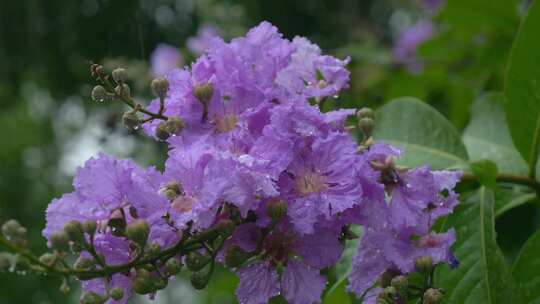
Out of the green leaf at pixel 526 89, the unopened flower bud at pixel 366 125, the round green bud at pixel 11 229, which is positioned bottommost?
the green leaf at pixel 526 89

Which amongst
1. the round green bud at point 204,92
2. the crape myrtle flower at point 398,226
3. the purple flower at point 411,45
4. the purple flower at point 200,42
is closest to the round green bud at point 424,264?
the crape myrtle flower at point 398,226

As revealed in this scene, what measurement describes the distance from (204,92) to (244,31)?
1.92m

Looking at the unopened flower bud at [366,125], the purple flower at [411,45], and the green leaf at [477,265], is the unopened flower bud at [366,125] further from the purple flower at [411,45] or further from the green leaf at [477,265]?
the purple flower at [411,45]

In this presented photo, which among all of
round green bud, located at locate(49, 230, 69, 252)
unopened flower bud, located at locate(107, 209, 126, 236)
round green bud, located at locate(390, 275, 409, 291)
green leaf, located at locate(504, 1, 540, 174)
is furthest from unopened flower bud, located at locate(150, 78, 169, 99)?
green leaf, located at locate(504, 1, 540, 174)

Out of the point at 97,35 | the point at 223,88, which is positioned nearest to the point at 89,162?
the point at 223,88

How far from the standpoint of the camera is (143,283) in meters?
1.08

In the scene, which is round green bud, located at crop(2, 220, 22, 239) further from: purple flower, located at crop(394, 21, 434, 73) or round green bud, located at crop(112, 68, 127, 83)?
purple flower, located at crop(394, 21, 434, 73)

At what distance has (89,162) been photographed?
1.16 meters

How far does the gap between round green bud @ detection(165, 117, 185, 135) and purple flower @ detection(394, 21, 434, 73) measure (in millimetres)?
1910

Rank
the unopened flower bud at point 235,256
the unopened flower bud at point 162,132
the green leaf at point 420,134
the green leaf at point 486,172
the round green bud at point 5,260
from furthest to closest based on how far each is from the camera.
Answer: the green leaf at point 420,134 → the green leaf at point 486,172 → the unopened flower bud at point 162,132 → the unopened flower bud at point 235,256 → the round green bud at point 5,260

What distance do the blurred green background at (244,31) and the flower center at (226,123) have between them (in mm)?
374

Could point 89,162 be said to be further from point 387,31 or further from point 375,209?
point 387,31

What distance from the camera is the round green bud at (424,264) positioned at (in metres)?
1.17

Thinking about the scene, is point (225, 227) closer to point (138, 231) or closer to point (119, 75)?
point (138, 231)
